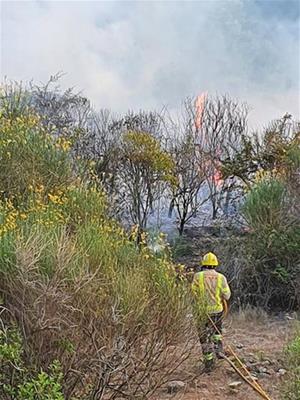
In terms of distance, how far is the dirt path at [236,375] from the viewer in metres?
8.00

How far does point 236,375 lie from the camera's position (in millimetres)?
8867

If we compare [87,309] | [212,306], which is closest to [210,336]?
[212,306]

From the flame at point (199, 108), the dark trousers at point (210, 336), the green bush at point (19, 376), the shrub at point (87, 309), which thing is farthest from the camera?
the flame at point (199, 108)

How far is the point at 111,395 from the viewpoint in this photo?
21.5 ft

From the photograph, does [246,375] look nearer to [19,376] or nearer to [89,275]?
[89,275]

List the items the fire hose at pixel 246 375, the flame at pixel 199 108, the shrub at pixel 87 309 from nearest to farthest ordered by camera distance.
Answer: the shrub at pixel 87 309, the fire hose at pixel 246 375, the flame at pixel 199 108

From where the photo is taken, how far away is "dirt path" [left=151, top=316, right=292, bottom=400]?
8.00 metres

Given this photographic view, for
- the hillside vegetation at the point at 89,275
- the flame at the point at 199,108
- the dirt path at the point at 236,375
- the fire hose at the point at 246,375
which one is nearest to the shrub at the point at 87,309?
the hillside vegetation at the point at 89,275

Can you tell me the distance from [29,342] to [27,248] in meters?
0.87

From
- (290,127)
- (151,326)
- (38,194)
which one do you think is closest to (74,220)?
(38,194)

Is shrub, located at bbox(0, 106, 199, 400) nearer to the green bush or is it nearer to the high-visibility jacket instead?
the green bush

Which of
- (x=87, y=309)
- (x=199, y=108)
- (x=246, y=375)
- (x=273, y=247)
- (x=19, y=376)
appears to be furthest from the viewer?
(x=199, y=108)

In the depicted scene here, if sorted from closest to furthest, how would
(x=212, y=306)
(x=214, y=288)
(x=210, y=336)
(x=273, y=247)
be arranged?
(x=210, y=336) < (x=212, y=306) < (x=214, y=288) < (x=273, y=247)

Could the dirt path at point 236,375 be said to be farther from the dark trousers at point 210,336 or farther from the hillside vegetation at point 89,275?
the hillside vegetation at point 89,275
